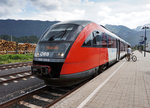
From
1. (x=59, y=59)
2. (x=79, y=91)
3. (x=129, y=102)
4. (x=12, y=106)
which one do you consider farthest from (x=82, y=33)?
(x=12, y=106)

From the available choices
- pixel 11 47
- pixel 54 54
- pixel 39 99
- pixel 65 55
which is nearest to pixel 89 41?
pixel 65 55

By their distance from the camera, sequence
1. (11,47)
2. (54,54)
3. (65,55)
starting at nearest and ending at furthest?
(65,55)
(54,54)
(11,47)

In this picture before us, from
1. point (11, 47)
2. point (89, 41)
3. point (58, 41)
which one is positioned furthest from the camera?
point (11, 47)

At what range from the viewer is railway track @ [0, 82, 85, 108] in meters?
4.61

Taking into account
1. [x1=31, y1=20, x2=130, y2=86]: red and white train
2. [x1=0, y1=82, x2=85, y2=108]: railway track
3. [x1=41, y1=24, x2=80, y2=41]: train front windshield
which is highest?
[x1=41, y1=24, x2=80, y2=41]: train front windshield

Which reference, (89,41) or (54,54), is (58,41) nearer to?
(54,54)

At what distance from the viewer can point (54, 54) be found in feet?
18.4

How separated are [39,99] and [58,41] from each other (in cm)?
232

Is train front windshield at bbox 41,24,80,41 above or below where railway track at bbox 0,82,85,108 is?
above

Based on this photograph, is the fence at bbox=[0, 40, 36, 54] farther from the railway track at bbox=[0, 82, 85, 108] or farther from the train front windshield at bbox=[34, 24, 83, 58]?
the railway track at bbox=[0, 82, 85, 108]

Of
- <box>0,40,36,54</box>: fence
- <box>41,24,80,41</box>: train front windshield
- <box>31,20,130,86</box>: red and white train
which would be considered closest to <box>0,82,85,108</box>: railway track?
<box>31,20,130,86</box>: red and white train

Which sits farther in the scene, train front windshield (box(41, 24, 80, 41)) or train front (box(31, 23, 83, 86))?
train front windshield (box(41, 24, 80, 41))

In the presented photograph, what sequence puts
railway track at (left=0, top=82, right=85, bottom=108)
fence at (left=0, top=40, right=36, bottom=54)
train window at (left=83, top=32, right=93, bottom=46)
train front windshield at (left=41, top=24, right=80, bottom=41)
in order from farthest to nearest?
fence at (left=0, top=40, right=36, bottom=54), train window at (left=83, top=32, right=93, bottom=46), train front windshield at (left=41, top=24, right=80, bottom=41), railway track at (left=0, top=82, right=85, bottom=108)

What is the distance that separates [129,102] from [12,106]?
3578 mm
